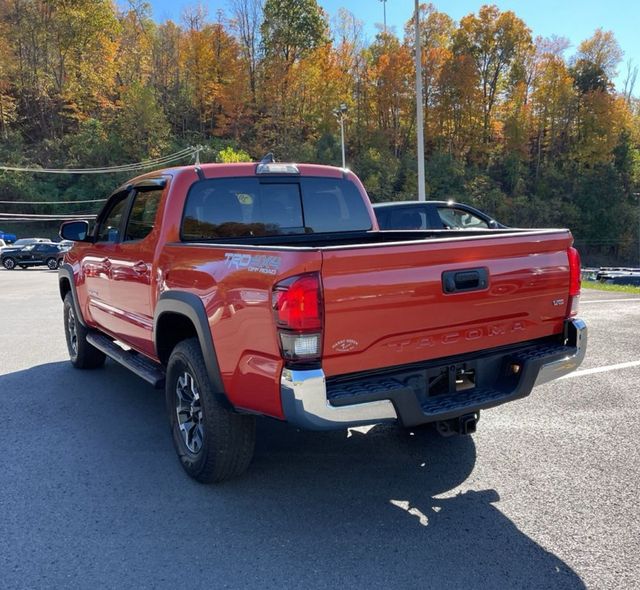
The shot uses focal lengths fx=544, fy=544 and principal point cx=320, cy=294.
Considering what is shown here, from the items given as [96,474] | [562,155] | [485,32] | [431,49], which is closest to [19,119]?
[431,49]

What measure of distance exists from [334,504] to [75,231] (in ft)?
13.0

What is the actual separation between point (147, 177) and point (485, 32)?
229 feet

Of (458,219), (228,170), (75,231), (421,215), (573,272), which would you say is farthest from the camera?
(458,219)

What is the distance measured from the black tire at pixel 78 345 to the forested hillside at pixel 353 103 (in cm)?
4866

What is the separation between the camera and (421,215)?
34.7ft

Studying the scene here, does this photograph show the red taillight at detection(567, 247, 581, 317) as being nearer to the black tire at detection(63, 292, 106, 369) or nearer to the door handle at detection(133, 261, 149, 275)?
the door handle at detection(133, 261, 149, 275)

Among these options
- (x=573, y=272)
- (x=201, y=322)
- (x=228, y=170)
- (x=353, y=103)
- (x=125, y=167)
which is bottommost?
(x=201, y=322)

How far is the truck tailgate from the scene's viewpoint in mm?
2688

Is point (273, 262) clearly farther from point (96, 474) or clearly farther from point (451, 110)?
point (451, 110)

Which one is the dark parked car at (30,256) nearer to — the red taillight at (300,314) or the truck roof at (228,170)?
the truck roof at (228,170)

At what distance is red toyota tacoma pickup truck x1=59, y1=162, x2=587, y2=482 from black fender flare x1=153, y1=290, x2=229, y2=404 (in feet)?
0.04

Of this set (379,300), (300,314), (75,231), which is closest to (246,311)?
(300,314)

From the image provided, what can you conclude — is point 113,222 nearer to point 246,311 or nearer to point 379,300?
point 246,311

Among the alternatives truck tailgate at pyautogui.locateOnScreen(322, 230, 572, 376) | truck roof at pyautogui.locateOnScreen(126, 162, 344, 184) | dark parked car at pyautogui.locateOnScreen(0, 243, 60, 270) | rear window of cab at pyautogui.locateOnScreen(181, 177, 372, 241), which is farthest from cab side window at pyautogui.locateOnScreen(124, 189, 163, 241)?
dark parked car at pyautogui.locateOnScreen(0, 243, 60, 270)
